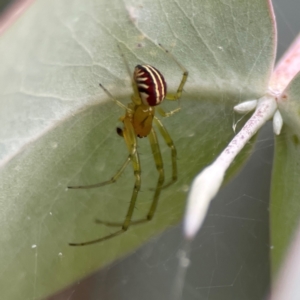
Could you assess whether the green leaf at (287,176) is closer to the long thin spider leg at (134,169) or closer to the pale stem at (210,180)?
the pale stem at (210,180)

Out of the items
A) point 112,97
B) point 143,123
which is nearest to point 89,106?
Answer: point 112,97

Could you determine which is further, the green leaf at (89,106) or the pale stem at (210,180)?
the green leaf at (89,106)

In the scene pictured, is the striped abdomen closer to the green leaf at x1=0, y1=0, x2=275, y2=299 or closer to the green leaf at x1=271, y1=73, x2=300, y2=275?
the green leaf at x1=0, y1=0, x2=275, y2=299

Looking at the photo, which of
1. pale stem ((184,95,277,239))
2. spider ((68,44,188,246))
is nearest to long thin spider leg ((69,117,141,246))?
spider ((68,44,188,246))

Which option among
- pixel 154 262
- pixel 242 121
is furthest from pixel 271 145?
pixel 154 262

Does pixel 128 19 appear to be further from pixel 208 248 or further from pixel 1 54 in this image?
pixel 208 248

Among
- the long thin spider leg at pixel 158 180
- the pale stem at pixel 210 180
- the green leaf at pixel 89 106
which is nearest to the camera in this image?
the pale stem at pixel 210 180

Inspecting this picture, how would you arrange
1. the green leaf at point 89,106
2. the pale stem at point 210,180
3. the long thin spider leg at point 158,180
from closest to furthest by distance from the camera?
1. the pale stem at point 210,180
2. the green leaf at point 89,106
3. the long thin spider leg at point 158,180

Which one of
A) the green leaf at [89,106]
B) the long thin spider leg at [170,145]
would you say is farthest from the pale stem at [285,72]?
the long thin spider leg at [170,145]
